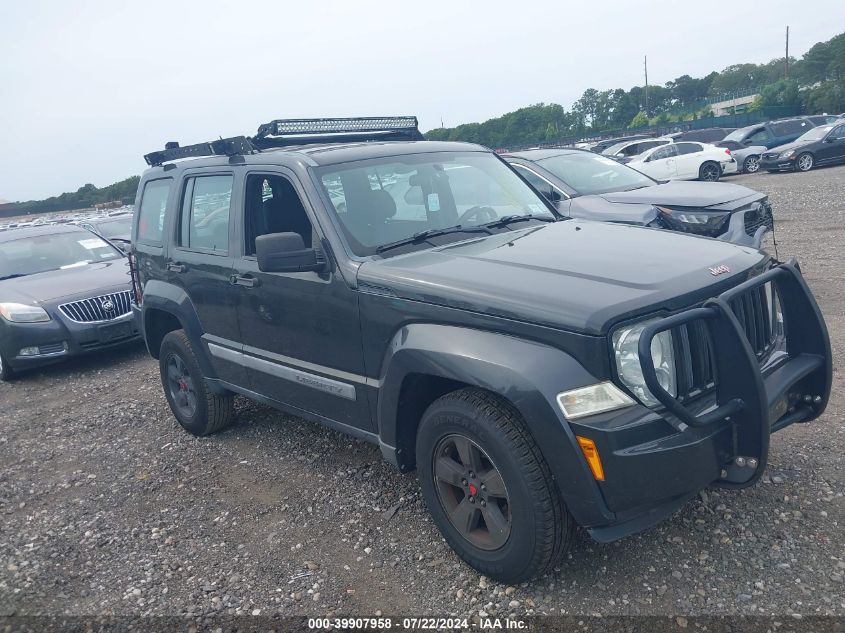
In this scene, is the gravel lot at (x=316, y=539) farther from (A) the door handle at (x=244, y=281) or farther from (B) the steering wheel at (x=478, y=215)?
(B) the steering wheel at (x=478, y=215)

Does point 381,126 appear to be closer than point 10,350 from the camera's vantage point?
Yes

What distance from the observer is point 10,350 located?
753cm

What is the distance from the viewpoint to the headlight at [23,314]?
24.6 feet

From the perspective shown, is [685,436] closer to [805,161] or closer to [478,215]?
[478,215]

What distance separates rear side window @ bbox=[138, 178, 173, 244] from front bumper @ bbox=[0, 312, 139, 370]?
2.62 meters

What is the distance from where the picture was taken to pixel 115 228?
1238 centimetres

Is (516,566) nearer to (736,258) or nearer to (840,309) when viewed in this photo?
(736,258)

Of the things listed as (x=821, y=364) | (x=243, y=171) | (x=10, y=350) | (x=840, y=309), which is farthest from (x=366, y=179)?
(x=10, y=350)

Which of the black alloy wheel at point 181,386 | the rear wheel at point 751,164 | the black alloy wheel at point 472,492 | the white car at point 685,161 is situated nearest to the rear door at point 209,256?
the black alloy wheel at point 181,386

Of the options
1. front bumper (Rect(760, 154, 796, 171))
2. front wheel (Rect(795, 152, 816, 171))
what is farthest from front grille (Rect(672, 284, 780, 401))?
front wheel (Rect(795, 152, 816, 171))

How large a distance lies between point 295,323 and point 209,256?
107cm

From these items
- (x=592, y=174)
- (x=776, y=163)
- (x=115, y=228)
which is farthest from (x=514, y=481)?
(x=776, y=163)

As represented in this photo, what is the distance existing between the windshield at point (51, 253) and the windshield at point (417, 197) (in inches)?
245

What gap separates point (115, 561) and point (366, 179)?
2.56m
